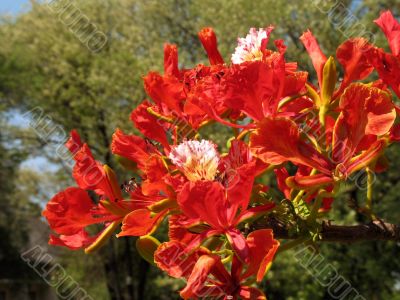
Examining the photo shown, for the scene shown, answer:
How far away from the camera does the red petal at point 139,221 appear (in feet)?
3.50

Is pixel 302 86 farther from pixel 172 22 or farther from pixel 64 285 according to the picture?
pixel 64 285

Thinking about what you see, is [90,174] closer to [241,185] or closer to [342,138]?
[241,185]

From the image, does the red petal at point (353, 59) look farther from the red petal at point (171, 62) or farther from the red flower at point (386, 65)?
the red petal at point (171, 62)

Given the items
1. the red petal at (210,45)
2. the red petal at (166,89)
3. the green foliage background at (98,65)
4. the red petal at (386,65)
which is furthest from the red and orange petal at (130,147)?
the green foliage background at (98,65)

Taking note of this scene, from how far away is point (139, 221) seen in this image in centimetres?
108

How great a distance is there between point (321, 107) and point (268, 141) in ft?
0.72

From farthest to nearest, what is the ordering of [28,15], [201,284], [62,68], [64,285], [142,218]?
[64,285], [28,15], [62,68], [142,218], [201,284]

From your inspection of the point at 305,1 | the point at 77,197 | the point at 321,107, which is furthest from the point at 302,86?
the point at 305,1

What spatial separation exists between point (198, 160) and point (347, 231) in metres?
0.37

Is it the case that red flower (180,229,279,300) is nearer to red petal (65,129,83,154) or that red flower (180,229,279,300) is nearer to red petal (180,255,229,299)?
red petal (180,255,229,299)

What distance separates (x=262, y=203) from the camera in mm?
1105

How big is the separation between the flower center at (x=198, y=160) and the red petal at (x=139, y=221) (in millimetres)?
93

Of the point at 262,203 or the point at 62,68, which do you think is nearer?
the point at 262,203

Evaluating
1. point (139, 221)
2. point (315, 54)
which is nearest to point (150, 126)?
point (139, 221)
